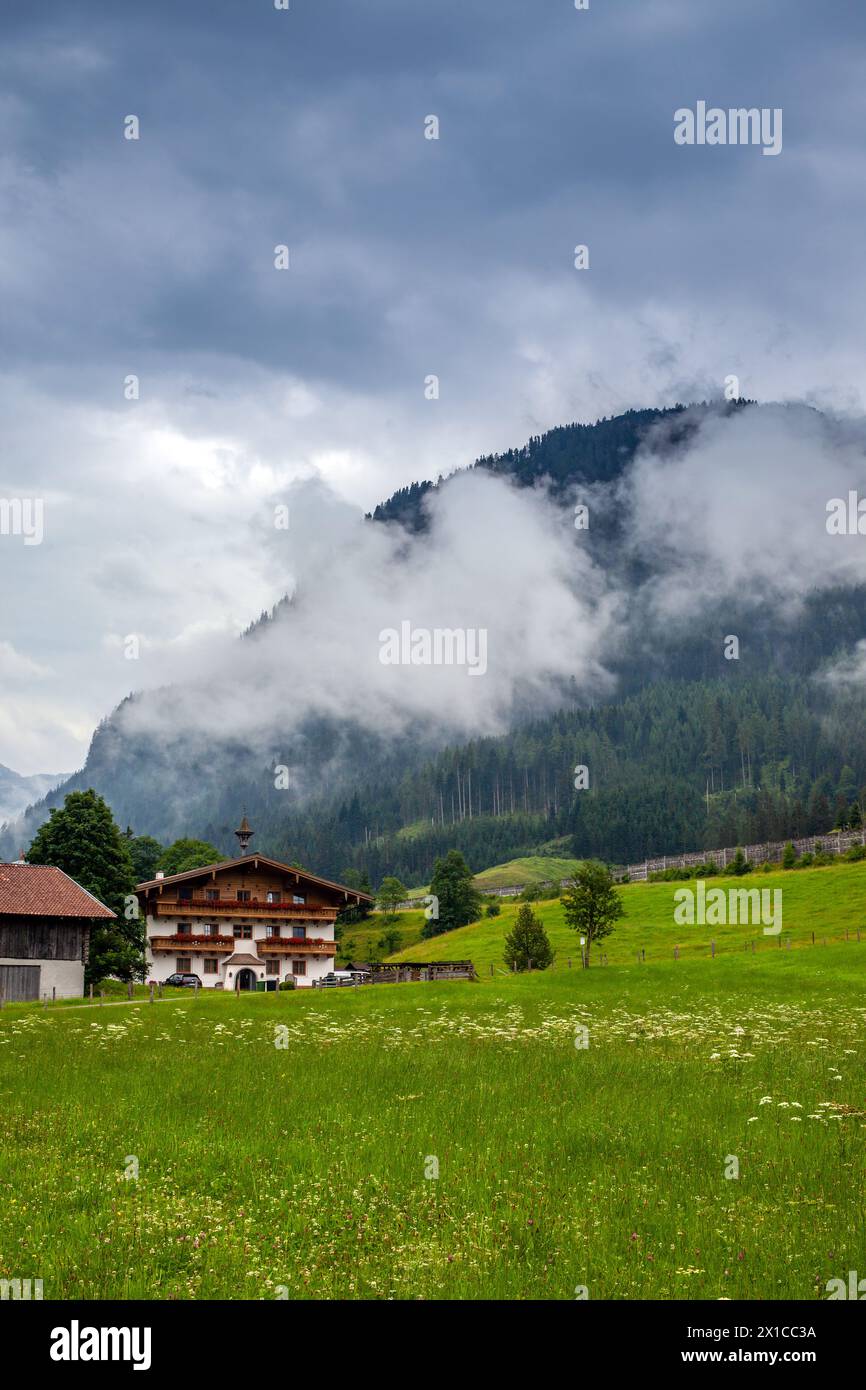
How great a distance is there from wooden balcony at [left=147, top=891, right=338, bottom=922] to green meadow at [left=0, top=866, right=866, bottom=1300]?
59.2 meters

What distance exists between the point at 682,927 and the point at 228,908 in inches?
1866

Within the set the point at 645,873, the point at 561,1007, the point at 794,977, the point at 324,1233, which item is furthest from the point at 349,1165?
the point at 645,873

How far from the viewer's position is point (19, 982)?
224 feet

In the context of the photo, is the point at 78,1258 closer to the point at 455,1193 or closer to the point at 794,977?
the point at 455,1193

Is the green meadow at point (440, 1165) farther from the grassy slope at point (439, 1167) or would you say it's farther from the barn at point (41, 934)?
the barn at point (41, 934)

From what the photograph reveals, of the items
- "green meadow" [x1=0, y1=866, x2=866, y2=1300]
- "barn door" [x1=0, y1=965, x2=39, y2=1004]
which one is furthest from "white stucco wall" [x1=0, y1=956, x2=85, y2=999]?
"green meadow" [x1=0, y1=866, x2=866, y2=1300]

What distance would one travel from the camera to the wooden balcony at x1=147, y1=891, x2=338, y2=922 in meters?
91.7

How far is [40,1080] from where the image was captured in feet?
78.3

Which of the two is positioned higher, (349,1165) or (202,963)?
(349,1165)

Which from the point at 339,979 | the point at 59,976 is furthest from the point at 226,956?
the point at 59,976

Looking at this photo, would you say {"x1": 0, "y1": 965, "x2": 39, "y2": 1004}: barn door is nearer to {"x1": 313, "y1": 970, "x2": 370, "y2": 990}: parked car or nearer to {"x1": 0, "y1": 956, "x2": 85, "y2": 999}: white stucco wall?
{"x1": 0, "y1": 956, "x2": 85, "y2": 999}: white stucco wall

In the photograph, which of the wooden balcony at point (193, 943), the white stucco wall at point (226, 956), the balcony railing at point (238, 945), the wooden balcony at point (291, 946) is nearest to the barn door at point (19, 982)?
the wooden balcony at point (193, 943)

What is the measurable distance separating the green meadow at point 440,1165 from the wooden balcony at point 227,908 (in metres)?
59.2
